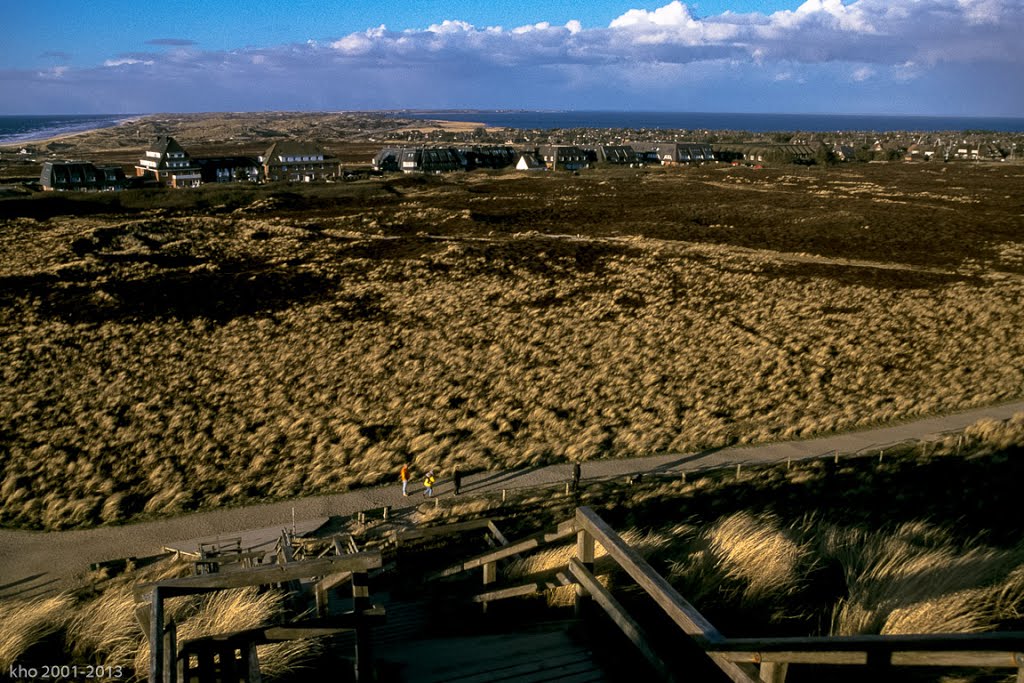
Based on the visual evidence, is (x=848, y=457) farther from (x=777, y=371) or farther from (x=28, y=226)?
(x=28, y=226)

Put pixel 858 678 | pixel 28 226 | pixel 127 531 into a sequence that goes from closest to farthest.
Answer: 1. pixel 858 678
2. pixel 127 531
3. pixel 28 226

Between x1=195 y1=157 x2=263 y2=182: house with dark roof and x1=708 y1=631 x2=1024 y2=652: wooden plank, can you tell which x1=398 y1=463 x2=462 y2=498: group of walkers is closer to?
x1=708 y1=631 x2=1024 y2=652: wooden plank

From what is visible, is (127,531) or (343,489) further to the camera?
(343,489)

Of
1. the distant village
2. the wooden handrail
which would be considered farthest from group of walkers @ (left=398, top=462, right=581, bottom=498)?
the distant village

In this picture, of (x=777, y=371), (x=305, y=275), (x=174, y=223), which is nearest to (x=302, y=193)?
(x=174, y=223)

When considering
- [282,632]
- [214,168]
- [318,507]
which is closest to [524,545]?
[282,632]
